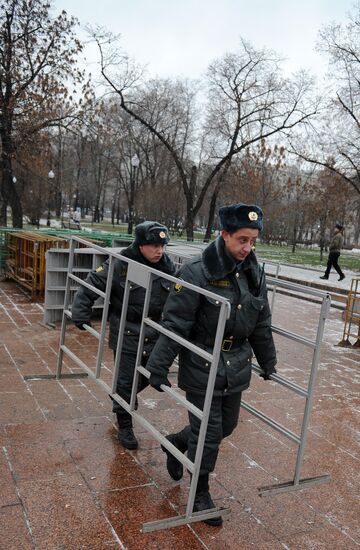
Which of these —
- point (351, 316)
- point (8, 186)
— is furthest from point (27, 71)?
point (351, 316)

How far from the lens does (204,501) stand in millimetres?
2951

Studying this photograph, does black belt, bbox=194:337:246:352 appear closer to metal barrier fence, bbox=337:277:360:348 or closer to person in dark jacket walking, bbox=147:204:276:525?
person in dark jacket walking, bbox=147:204:276:525

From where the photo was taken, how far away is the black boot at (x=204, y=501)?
291 cm

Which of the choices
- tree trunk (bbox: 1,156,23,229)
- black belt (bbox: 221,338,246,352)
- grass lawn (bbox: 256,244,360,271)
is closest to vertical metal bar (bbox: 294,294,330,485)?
black belt (bbox: 221,338,246,352)

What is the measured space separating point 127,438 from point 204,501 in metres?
1.01

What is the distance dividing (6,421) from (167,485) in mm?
1531

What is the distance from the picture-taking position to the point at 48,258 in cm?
786

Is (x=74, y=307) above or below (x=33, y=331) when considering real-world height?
above

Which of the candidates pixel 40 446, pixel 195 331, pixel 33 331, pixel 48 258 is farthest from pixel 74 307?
pixel 48 258

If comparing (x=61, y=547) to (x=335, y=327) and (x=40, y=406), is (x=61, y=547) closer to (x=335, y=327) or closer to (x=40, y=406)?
(x=40, y=406)

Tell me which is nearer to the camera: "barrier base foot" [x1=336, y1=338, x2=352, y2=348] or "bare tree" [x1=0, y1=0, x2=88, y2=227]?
"barrier base foot" [x1=336, y1=338, x2=352, y2=348]

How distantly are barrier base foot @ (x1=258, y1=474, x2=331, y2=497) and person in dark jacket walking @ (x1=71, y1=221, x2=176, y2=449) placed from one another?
1054 mm

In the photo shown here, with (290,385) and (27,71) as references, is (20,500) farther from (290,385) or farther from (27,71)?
(27,71)

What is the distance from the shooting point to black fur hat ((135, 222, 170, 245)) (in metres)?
3.61
